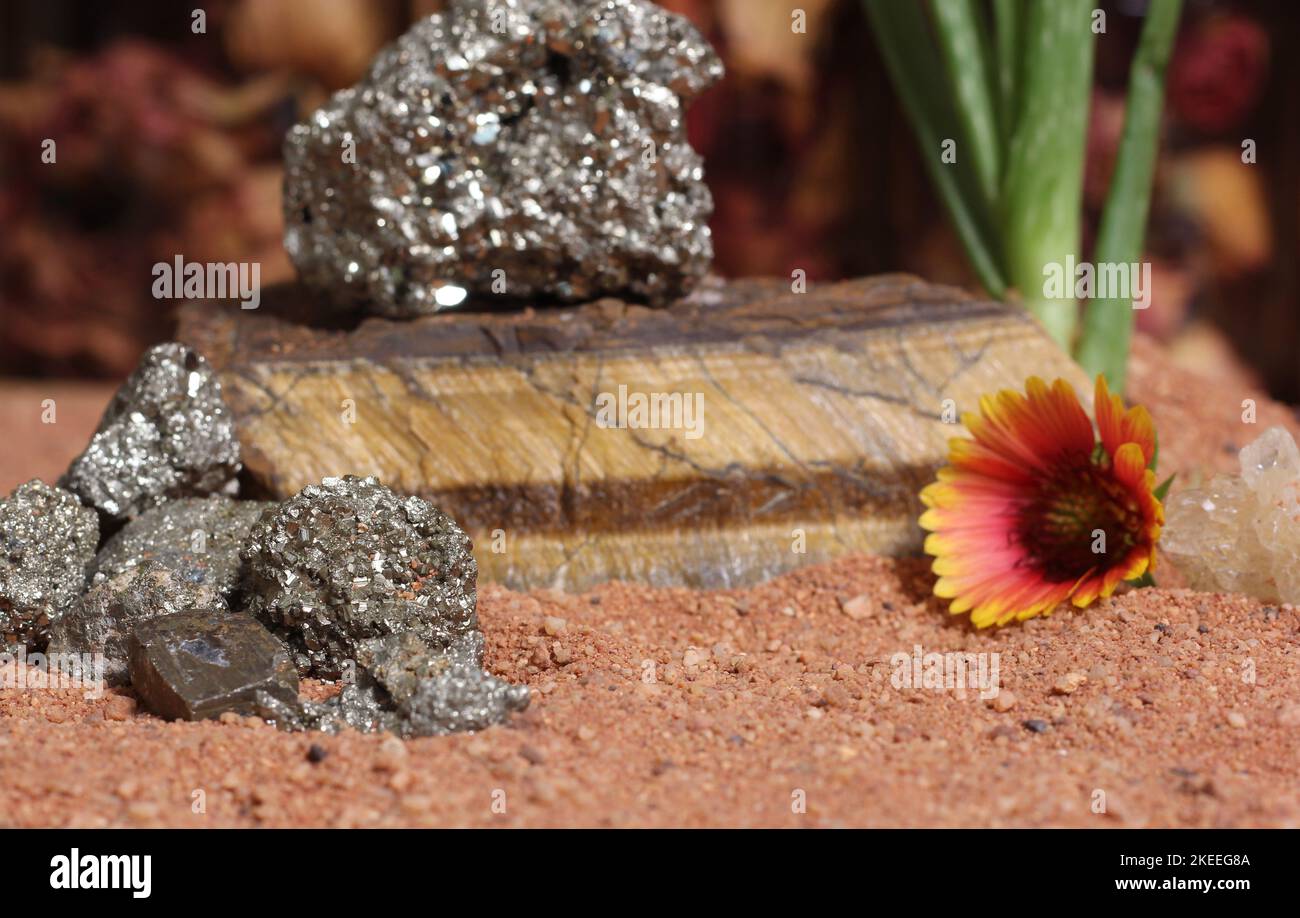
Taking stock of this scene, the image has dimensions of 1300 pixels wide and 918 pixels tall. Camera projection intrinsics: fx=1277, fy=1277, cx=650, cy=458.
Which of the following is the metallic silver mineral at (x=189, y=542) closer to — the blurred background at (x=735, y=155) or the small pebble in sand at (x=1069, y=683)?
the small pebble in sand at (x=1069, y=683)

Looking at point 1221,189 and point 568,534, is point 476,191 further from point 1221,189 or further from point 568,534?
point 1221,189

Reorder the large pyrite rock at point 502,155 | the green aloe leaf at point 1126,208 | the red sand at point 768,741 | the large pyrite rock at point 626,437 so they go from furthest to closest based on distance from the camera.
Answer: the green aloe leaf at point 1126,208, the large pyrite rock at point 502,155, the large pyrite rock at point 626,437, the red sand at point 768,741

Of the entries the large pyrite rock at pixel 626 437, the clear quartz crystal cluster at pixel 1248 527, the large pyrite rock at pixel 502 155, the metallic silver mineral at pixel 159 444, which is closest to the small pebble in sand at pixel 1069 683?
the clear quartz crystal cluster at pixel 1248 527

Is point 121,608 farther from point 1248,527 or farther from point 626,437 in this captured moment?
point 1248,527

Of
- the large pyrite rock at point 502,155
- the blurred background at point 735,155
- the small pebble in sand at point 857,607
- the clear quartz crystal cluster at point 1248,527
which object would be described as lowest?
the small pebble in sand at point 857,607

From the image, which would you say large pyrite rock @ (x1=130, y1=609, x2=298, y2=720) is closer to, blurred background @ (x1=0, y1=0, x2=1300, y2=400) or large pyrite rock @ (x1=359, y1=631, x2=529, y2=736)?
large pyrite rock @ (x1=359, y1=631, x2=529, y2=736)

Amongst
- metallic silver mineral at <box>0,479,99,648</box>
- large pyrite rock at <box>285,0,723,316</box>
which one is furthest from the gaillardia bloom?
metallic silver mineral at <box>0,479,99,648</box>
